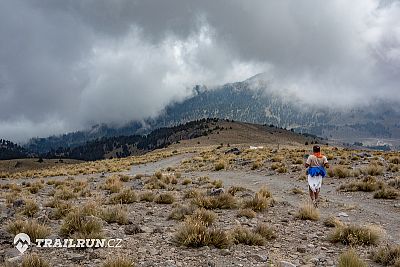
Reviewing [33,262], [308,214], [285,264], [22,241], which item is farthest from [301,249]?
[22,241]

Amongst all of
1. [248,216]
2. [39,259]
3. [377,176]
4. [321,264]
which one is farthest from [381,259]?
[377,176]

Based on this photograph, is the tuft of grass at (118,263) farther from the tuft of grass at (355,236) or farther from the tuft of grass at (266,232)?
the tuft of grass at (355,236)

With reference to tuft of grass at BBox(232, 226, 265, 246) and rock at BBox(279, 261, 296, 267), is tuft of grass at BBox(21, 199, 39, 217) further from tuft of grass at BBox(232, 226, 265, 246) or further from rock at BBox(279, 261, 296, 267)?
rock at BBox(279, 261, 296, 267)

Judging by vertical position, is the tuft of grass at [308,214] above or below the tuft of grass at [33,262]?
below

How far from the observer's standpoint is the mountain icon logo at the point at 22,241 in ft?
29.1

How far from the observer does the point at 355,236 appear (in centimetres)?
1034

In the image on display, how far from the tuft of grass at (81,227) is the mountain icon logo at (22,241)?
94cm

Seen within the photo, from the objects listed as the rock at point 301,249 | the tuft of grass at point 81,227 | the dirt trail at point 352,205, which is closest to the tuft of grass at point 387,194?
the dirt trail at point 352,205

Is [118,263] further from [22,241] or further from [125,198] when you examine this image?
[125,198]

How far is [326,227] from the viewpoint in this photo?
41.0ft

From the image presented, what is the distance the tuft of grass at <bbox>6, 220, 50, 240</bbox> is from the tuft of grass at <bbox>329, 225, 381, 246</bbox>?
827 cm

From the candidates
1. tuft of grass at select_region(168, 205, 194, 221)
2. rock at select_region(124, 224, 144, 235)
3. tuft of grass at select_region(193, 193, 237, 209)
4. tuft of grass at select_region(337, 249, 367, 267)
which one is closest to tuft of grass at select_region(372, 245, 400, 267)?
tuft of grass at select_region(337, 249, 367, 267)

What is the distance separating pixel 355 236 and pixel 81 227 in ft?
26.0

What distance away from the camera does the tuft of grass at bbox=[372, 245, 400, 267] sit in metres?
8.59
